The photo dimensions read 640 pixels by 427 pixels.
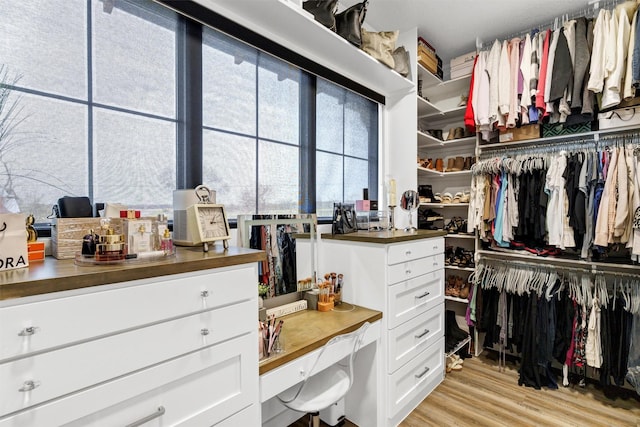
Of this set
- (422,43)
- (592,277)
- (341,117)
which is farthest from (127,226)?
Result: (592,277)

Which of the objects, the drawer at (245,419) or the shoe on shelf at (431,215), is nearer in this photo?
the drawer at (245,419)

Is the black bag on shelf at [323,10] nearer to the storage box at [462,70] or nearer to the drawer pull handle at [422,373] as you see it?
the storage box at [462,70]

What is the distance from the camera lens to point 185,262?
0.93 meters

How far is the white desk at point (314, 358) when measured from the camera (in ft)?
4.03

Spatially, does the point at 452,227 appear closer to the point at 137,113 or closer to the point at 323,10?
the point at 323,10

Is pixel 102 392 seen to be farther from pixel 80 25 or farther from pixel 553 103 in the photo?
pixel 553 103

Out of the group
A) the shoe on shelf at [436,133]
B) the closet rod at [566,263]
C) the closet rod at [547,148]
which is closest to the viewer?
the closet rod at [566,263]

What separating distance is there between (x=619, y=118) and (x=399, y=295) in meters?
2.04

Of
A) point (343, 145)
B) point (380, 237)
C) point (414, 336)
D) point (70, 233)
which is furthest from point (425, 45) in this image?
point (70, 233)

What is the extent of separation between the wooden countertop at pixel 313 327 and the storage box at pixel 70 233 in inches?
29.7

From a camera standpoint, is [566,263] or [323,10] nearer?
[323,10]

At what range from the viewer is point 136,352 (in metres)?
0.84

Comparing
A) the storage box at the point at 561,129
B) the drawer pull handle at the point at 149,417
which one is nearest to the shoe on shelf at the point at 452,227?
the storage box at the point at 561,129

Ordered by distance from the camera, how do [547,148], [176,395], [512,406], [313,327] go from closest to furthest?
[176,395] → [313,327] → [512,406] → [547,148]
